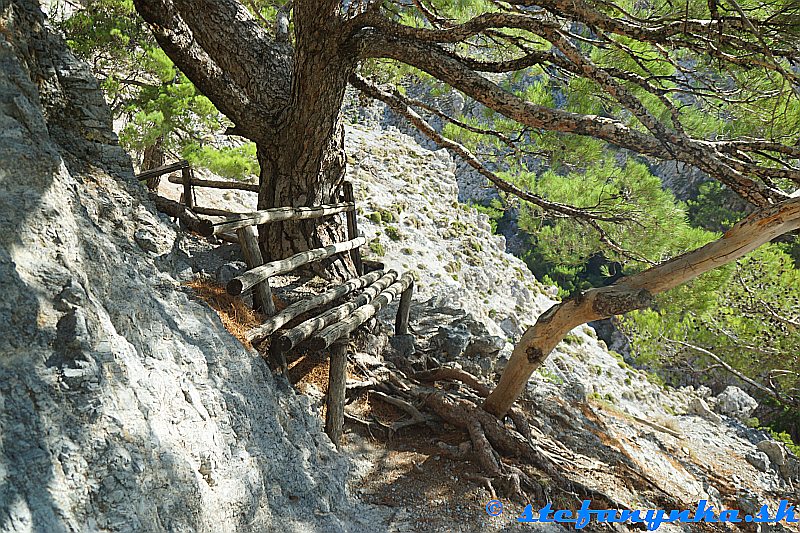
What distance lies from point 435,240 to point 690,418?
17.6 ft

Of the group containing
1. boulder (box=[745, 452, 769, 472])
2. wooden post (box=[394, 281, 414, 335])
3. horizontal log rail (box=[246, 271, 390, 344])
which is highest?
horizontal log rail (box=[246, 271, 390, 344])

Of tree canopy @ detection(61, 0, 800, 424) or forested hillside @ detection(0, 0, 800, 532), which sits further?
tree canopy @ detection(61, 0, 800, 424)

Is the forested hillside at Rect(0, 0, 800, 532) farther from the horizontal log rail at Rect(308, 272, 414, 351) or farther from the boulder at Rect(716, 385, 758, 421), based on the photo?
the boulder at Rect(716, 385, 758, 421)

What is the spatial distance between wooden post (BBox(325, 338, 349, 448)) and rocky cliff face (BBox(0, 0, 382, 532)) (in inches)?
4.6

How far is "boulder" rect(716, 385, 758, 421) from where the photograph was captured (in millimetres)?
10129

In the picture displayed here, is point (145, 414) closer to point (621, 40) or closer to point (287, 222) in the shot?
point (287, 222)

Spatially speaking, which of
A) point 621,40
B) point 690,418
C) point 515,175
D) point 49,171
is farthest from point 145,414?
point 690,418

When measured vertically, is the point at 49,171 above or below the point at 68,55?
below

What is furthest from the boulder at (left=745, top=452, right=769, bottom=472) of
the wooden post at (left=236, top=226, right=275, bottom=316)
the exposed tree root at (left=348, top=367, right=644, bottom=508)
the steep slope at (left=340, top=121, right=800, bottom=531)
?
the wooden post at (left=236, top=226, right=275, bottom=316)

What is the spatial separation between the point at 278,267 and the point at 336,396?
1069 mm

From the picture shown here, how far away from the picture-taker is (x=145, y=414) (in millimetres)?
2096

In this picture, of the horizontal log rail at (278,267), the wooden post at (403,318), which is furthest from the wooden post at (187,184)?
the wooden post at (403,318)

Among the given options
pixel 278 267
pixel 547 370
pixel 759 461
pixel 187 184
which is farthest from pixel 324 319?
pixel 759 461

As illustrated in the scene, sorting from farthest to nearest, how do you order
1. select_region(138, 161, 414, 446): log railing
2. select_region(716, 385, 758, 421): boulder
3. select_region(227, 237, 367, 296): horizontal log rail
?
1. select_region(716, 385, 758, 421): boulder
2. select_region(138, 161, 414, 446): log railing
3. select_region(227, 237, 367, 296): horizontal log rail
